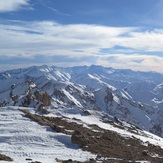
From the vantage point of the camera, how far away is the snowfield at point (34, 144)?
41156 mm

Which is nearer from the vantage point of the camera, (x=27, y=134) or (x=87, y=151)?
(x=87, y=151)

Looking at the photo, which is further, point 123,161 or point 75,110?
point 75,110

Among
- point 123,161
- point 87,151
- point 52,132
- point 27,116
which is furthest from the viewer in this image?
point 27,116

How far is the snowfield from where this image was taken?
41156mm

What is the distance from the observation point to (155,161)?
44.4 metres

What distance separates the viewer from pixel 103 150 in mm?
47531

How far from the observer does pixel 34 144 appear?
154ft

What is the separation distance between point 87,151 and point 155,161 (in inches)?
367

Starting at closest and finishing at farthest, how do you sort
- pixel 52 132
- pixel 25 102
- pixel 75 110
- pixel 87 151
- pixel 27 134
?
pixel 87 151
pixel 27 134
pixel 52 132
pixel 75 110
pixel 25 102

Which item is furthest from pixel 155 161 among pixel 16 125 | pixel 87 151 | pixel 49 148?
pixel 16 125

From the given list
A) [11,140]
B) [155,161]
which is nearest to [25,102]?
[11,140]

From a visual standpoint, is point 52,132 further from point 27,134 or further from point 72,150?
point 72,150

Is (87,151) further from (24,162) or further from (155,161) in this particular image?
(24,162)

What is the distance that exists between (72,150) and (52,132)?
845 cm
